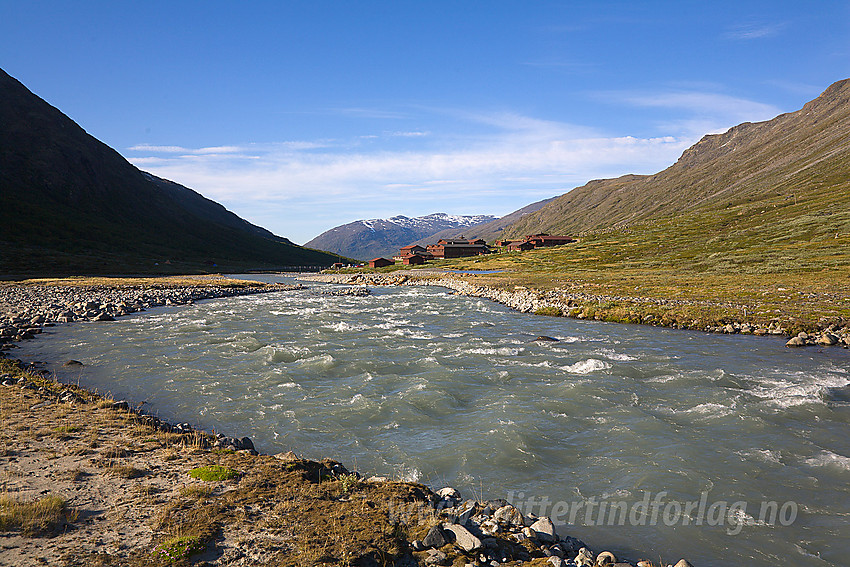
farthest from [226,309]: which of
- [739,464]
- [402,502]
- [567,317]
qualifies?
[739,464]

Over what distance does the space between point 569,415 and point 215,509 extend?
12.8 meters

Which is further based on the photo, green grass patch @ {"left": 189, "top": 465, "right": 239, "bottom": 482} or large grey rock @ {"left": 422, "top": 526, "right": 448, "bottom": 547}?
green grass patch @ {"left": 189, "top": 465, "right": 239, "bottom": 482}

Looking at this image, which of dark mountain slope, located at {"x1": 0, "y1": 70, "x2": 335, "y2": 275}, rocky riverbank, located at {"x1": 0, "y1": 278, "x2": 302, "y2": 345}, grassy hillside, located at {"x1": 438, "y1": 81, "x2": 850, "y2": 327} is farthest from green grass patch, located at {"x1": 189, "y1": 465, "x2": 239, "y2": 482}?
dark mountain slope, located at {"x1": 0, "y1": 70, "x2": 335, "y2": 275}

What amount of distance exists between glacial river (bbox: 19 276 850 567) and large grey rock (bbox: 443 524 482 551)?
3.23m

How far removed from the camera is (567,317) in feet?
138

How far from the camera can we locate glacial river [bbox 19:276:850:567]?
34.2ft

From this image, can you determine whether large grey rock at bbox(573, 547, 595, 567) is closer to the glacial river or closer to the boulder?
the glacial river

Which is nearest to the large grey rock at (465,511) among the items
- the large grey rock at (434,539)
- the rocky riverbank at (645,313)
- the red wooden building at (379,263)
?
the large grey rock at (434,539)

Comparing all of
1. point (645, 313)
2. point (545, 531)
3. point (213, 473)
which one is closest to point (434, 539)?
point (545, 531)

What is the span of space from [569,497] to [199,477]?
945 centimetres

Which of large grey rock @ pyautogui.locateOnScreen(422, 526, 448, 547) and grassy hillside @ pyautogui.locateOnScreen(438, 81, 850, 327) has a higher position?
grassy hillside @ pyautogui.locateOnScreen(438, 81, 850, 327)

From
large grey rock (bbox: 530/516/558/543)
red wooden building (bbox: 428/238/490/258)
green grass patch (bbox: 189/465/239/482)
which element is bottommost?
large grey rock (bbox: 530/516/558/543)

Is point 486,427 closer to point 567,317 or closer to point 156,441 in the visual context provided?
point 156,441

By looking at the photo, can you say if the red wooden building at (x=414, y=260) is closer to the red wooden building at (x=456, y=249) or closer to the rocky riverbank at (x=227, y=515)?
the red wooden building at (x=456, y=249)
